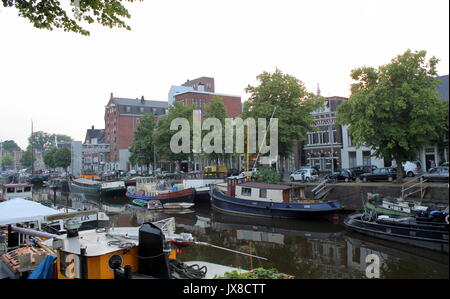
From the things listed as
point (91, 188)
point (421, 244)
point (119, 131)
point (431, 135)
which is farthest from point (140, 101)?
point (421, 244)

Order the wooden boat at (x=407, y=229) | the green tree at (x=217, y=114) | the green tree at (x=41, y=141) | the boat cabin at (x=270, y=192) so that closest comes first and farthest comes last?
the wooden boat at (x=407, y=229) < the boat cabin at (x=270, y=192) < the green tree at (x=217, y=114) < the green tree at (x=41, y=141)

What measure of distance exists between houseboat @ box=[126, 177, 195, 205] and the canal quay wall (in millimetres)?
12404

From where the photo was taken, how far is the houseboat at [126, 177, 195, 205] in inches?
1390

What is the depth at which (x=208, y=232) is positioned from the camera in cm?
2361

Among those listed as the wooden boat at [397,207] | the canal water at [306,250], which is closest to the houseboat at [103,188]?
the canal water at [306,250]

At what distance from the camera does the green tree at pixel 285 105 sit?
1415 inches

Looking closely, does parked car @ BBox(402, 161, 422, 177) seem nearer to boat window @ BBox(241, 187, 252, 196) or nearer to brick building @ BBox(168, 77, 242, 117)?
boat window @ BBox(241, 187, 252, 196)

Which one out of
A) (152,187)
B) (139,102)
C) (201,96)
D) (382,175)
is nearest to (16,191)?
(152,187)

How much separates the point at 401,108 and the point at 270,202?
12.6m

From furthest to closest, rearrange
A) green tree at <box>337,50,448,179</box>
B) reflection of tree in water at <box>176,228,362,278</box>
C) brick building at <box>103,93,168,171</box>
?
brick building at <box>103,93,168,171</box> → green tree at <box>337,50,448,179</box> → reflection of tree in water at <box>176,228,362,278</box>

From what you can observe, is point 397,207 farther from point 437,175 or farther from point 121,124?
point 121,124

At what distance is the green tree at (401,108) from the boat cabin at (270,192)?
22.2 ft

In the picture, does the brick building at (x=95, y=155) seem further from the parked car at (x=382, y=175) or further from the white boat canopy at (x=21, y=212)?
the white boat canopy at (x=21, y=212)

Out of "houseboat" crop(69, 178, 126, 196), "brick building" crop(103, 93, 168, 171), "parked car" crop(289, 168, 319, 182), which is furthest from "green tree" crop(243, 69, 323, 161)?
"brick building" crop(103, 93, 168, 171)
